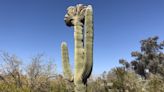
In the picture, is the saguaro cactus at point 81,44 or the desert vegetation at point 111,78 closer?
the saguaro cactus at point 81,44

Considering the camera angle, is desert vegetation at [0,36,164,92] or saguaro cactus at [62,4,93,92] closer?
saguaro cactus at [62,4,93,92]

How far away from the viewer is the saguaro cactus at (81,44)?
878 centimetres

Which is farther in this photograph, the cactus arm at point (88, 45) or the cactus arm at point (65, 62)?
the cactus arm at point (65, 62)

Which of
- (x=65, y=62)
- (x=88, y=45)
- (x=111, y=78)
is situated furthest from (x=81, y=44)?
(x=111, y=78)

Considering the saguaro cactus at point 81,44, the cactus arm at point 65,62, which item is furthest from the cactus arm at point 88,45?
the cactus arm at point 65,62

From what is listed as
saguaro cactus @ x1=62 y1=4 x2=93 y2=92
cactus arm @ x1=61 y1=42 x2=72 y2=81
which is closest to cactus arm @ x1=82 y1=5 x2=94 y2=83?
saguaro cactus @ x1=62 y1=4 x2=93 y2=92

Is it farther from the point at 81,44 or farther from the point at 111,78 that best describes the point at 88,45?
the point at 111,78

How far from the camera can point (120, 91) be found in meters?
17.4

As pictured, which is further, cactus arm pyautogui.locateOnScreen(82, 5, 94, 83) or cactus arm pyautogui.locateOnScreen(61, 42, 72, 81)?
cactus arm pyautogui.locateOnScreen(61, 42, 72, 81)

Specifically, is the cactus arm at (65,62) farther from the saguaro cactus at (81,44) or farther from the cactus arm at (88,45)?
the cactus arm at (88,45)

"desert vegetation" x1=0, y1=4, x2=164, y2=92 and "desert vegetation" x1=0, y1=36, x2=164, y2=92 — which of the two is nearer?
"desert vegetation" x1=0, y1=4, x2=164, y2=92

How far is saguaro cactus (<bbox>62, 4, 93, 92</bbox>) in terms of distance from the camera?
8.78 m

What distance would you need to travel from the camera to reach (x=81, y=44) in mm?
9406

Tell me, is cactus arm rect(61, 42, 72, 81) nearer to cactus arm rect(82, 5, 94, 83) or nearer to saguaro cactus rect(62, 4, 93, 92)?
saguaro cactus rect(62, 4, 93, 92)
